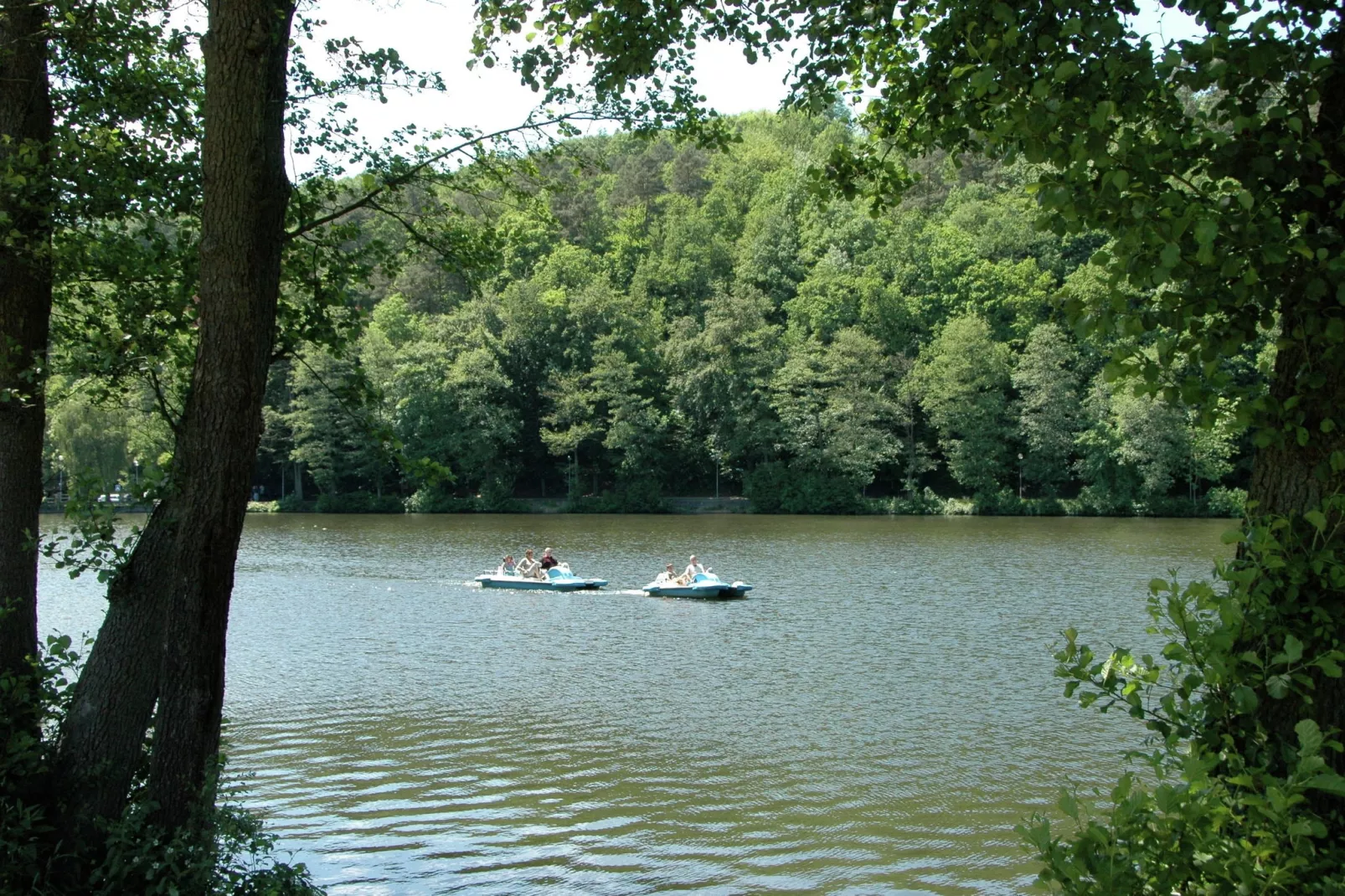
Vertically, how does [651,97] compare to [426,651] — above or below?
above

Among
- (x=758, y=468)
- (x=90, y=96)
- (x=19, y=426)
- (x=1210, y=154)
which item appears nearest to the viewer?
(x=1210, y=154)

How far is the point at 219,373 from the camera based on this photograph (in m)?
5.00

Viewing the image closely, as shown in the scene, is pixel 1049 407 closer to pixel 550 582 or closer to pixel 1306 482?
pixel 550 582

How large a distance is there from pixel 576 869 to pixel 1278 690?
247 inches

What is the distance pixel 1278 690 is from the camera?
291 cm

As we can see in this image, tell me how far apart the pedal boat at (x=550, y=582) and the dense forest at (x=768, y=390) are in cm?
1930

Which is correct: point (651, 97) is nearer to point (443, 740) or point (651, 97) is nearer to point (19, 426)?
point (19, 426)

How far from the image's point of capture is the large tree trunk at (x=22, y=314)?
5875 mm

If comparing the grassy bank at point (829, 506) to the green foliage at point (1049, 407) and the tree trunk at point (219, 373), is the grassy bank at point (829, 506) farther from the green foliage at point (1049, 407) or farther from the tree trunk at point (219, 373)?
the tree trunk at point (219, 373)

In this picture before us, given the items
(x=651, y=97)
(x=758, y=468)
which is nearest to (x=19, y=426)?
(x=651, y=97)

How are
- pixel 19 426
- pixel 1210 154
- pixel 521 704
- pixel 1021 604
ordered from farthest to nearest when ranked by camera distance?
pixel 1021 604, pixel 521 704, pixel 19 426, pixel 1210 154

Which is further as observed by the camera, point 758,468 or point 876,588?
point 758,468

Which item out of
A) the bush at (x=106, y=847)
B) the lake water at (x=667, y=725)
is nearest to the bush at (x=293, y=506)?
the lake water at (x=667, y=725)

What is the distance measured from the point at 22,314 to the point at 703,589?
17.2m
